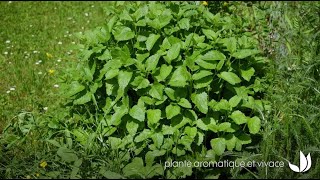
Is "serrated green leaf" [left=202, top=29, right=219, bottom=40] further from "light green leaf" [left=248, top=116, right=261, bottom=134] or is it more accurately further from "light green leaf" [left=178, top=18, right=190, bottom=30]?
"light green leaf" [left=248, top=116, right=261, bottom=134]

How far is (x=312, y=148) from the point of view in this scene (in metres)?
2.68

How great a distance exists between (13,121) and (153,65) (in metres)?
1.31

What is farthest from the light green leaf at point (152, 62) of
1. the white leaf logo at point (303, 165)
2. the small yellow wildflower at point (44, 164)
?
the white leaf logo at point (303, 165)

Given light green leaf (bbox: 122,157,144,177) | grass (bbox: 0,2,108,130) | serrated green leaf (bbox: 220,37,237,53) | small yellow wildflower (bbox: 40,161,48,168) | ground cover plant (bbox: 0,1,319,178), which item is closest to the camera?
light green leaf (bbox: 122,157,144,177)

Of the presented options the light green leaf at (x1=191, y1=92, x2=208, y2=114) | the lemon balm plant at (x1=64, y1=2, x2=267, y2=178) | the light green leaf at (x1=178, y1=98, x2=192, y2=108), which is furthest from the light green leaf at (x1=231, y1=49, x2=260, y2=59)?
the light green leaf at (x1=178, y1=98, x2=192, y2=108)

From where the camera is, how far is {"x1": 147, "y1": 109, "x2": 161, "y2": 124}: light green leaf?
2.79m

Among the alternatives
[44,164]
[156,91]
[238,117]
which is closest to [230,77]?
[238,117]

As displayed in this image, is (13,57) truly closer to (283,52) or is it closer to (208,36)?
(208,36)

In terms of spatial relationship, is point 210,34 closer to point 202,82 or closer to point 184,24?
point 184,24

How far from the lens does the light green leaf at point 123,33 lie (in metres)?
2.93

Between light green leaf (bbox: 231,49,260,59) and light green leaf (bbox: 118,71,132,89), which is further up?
light green leaf (bbox: 231,49,260,59)

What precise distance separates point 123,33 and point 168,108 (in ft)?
2.08

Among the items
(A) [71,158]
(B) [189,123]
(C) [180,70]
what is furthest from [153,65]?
(A) [71,158]

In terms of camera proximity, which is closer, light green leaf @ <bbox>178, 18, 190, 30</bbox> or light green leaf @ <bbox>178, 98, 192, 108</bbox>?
light green leaf @ <bbox>178, 98, 192, 108</bbox>
